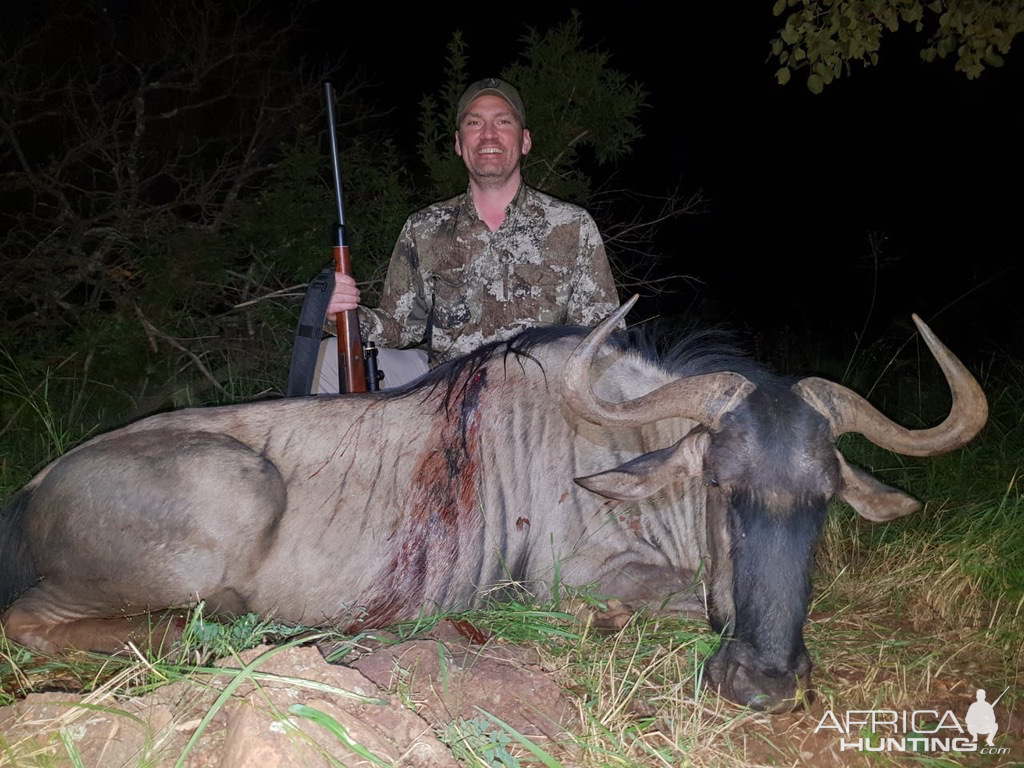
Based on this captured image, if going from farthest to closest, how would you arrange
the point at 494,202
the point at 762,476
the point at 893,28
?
1. the point at 893,28
2. the point at 494,202
3. the point at 762,476

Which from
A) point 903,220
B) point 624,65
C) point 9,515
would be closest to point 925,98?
point 903,220

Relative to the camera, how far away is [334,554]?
2.66 meters

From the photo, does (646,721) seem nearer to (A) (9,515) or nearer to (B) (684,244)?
(A) (9,515)

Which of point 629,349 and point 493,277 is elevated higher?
point 493,277

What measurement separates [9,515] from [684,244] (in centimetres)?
1375

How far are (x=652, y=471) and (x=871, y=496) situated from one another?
2.34 feet

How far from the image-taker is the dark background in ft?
33.8

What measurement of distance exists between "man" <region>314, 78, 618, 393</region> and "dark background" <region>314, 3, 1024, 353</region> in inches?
180

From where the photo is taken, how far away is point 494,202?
4082 mm

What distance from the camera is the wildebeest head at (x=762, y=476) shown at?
2.19 meters

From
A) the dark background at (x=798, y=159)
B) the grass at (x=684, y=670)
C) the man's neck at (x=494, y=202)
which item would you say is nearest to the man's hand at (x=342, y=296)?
the man's neck at (x=494, y=202)

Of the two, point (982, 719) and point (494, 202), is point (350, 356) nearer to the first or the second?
point (494, 202)
